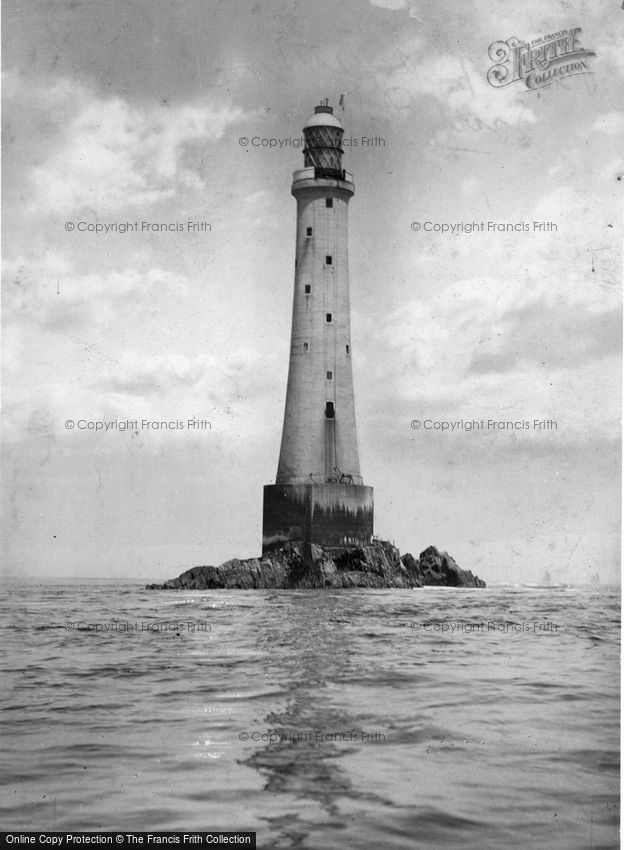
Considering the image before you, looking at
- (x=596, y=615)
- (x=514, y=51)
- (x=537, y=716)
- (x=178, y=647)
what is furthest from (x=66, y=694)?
(x=596, y=615)

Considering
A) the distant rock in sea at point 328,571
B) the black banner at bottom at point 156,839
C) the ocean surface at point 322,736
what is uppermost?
the distant rock in sea at point 328,571

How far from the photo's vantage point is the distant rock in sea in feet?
117

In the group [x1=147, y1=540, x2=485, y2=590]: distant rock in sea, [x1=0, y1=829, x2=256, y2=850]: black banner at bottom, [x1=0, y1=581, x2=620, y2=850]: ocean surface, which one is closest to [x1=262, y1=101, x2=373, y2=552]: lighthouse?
[x1=147, y1=540, x2=485, y2=590]: distant rock in sea

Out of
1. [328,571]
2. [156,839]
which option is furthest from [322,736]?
[328,571]

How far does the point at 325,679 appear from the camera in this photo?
14133 mm

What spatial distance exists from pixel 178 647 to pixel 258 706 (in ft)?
14.7

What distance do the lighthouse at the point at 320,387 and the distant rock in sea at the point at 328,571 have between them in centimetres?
47

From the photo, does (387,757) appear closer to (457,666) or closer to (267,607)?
(457,666)

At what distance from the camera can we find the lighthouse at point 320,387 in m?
35.9

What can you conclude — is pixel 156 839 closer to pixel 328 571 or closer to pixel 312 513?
pixel 312 513

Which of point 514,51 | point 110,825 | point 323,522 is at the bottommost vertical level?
point 110,825

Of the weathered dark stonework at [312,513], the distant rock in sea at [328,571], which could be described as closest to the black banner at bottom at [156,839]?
the distant rock in sea at [328,571]

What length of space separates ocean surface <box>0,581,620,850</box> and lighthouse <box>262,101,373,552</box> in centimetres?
1730

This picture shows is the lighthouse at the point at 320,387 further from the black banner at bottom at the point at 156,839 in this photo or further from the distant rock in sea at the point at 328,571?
the black banner at bottom at the point at 156,839
